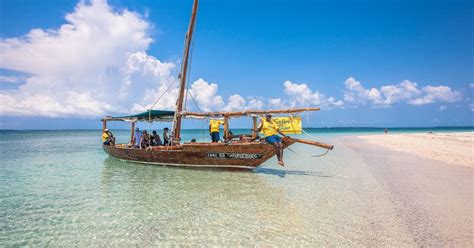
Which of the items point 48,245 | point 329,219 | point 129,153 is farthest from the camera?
point 129,153

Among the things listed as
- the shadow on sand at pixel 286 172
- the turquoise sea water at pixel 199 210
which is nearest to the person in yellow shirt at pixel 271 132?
the turquoise sea water at pixel 199 210

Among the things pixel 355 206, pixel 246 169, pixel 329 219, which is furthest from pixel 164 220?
pixel 246 169

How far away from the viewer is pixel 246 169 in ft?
42.0

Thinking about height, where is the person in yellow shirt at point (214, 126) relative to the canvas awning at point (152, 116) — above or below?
below

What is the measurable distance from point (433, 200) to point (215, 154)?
328 inches

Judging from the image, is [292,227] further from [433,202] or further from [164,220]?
[433,202]

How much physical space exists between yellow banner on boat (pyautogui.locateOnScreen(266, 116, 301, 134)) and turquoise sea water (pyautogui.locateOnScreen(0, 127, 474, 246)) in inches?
81.4

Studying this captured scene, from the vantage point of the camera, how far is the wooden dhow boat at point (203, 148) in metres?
11.8

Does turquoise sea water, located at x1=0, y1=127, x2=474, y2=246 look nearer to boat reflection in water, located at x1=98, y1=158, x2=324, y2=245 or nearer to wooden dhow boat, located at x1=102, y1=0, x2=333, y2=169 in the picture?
boat reflection in water, located at x1=98, y1=158, x2=324, y2=245

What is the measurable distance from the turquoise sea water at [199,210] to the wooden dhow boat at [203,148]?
38.8 inches

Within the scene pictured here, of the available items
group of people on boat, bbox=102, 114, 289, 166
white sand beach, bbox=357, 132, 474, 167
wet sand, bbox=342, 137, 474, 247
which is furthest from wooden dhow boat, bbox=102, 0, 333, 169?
white sand beach, bbox=357, 132, 474, 167

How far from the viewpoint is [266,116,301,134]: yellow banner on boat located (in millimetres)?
11578

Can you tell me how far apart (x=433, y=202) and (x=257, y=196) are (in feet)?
16.4

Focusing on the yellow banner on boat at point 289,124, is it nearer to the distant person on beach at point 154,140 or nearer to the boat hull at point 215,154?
the boat hull at point 215,154
